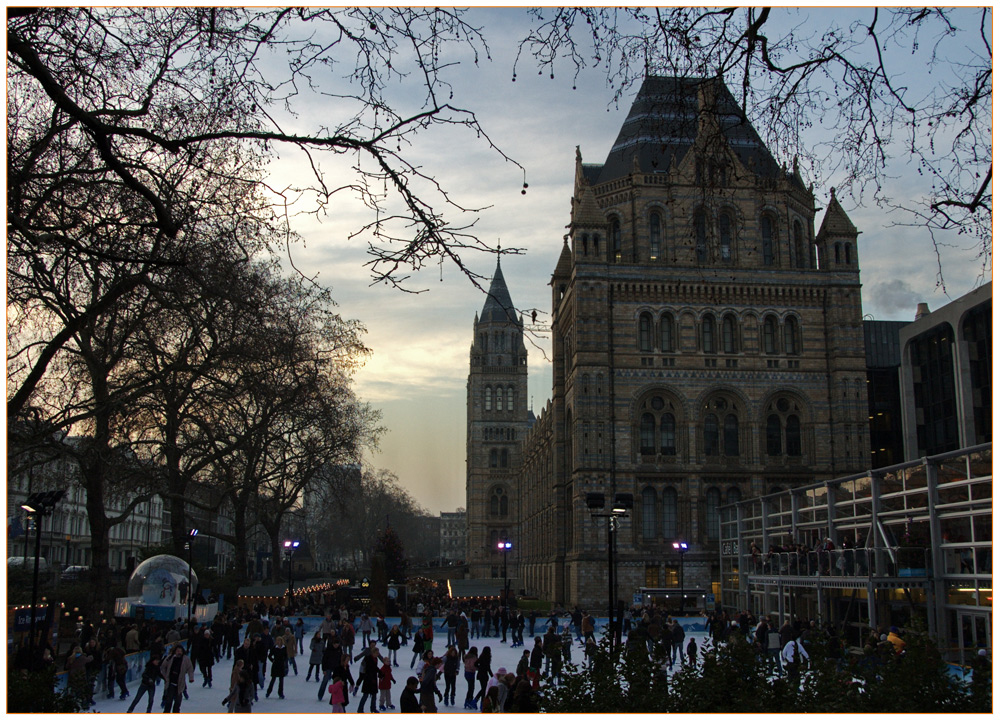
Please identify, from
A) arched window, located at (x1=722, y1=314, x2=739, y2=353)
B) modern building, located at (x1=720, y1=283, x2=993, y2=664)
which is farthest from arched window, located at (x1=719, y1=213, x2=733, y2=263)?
modern building, located at (x1=720, y1=283, x2=993, y2=664)

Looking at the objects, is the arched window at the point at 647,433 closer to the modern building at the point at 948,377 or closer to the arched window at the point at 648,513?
the arched window at the point at 648,513

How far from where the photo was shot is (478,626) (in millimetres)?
37094

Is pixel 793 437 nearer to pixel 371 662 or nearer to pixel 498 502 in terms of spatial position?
pixel 371 662

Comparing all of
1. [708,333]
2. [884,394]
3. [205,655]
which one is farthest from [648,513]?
[205,655]

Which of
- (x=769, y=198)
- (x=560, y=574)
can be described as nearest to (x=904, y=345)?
(x=769, y=198)

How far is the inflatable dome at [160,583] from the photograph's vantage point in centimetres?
3198

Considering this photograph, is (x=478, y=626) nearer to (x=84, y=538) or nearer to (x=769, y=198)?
(x=769, y=198)

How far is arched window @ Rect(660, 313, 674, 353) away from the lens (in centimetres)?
5016

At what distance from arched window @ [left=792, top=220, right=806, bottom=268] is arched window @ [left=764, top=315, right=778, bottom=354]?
4.71 metres

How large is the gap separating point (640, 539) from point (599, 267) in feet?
49.5

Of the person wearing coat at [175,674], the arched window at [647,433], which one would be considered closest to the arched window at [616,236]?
the arched window at [647,433]

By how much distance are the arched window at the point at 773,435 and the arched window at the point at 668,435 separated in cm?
511

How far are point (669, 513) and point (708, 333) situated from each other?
408 inches

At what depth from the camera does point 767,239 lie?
52.9 metres
